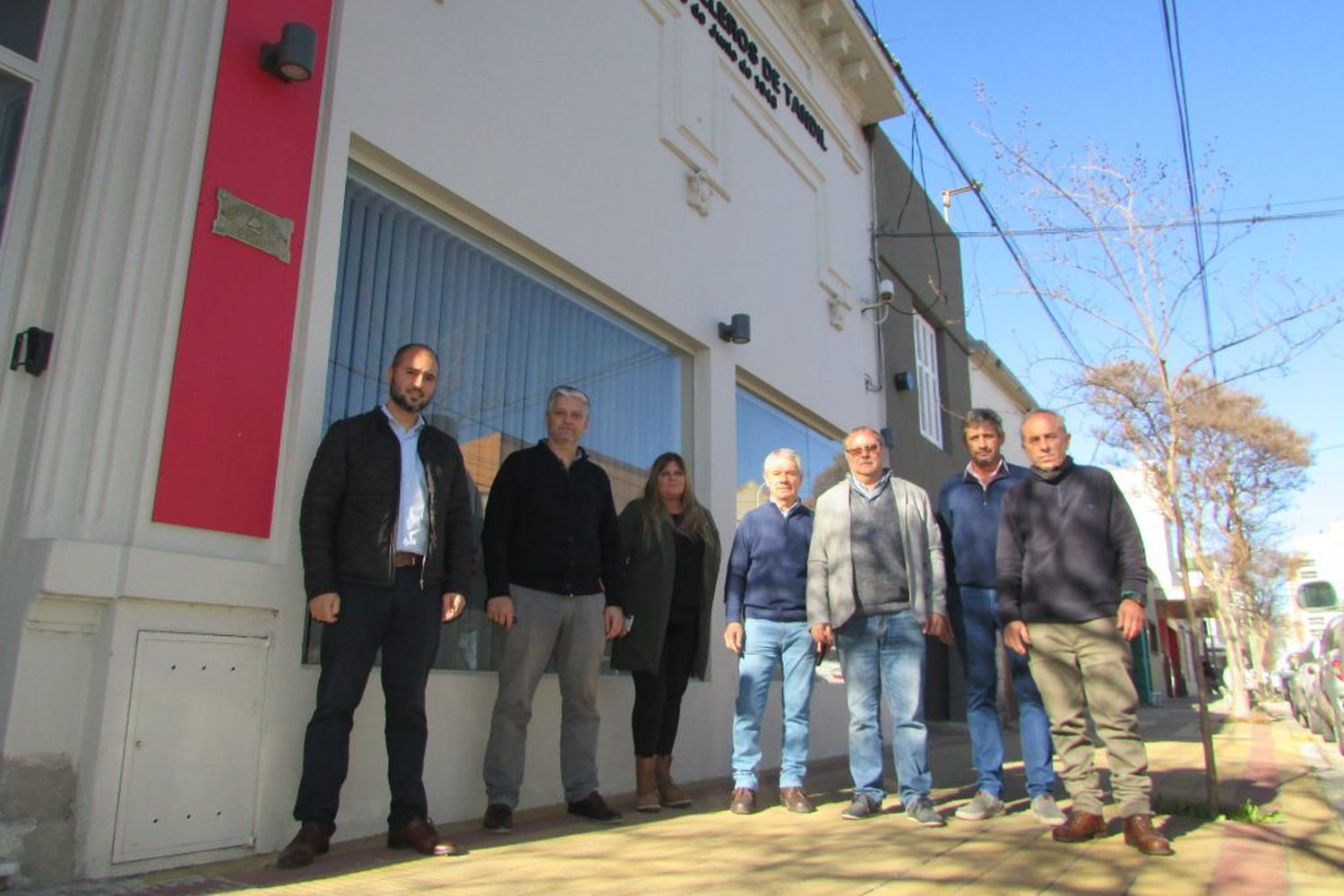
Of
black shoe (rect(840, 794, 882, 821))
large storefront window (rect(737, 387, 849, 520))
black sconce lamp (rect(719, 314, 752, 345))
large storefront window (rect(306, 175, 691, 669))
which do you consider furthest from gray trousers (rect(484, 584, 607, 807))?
black sconce lamp (rect(719, 314, 752, 345))

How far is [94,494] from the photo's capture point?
2.98 meters

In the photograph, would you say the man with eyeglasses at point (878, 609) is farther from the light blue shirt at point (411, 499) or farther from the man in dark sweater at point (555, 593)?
the light blue shirt at point (411, 499)

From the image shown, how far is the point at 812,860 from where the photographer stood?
332 centimetres

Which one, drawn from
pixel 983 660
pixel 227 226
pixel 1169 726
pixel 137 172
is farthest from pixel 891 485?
pixel 1169 726

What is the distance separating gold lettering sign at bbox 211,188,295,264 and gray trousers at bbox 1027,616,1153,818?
3.36 meters

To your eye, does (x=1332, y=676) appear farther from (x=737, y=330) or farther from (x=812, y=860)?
(x=812, y=860)

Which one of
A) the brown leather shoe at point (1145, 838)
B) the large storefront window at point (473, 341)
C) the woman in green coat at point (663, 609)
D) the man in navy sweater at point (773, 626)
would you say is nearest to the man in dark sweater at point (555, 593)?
the woman in green coat at point (663, 609)

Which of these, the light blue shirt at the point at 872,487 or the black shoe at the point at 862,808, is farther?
the light blue shirt at the point at 872,487

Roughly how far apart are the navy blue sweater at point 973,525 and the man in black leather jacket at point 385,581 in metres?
2.45

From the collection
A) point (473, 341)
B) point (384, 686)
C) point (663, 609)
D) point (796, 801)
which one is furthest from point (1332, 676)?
point (384, 686)

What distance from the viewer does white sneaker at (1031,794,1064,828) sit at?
4.17 m

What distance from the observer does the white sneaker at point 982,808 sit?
4258 millimetres

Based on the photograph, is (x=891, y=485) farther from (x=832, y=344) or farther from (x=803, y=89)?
(x=803, y=89)

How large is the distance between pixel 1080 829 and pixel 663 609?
6.67 feet
